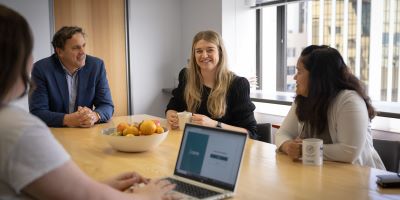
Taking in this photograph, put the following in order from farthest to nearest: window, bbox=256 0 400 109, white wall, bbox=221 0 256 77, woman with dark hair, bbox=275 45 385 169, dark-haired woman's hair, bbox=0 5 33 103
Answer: white wall, bbox=221 0 256 77 < window, bbox=256 0 400 109 < woman with dark hair, bbox=275 45 385 169 < dark-haired woman's hair, bbox=0 5 33 103

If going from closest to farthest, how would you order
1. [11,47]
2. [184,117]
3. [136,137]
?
[11,47]
[136,137]
[184,117]

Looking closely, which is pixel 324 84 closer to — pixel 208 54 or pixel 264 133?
pixel 264 133

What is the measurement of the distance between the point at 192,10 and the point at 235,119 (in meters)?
2.27

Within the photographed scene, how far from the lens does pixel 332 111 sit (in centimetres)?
189

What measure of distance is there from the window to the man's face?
2.09 meters

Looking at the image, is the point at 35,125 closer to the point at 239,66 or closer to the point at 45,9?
the point at 45,9

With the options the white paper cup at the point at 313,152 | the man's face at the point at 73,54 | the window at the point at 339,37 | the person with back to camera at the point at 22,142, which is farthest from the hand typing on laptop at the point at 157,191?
the window at the point at 339,37

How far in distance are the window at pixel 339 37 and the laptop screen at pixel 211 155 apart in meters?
2.31

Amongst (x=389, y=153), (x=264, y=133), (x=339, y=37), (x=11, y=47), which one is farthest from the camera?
(x=339, y=37)

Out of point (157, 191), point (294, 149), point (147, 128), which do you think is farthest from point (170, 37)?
point (157, 191)

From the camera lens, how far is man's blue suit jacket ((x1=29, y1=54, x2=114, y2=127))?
2.60 m

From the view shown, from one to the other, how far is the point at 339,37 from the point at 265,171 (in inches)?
93.0

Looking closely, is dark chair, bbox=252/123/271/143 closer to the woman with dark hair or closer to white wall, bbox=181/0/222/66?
the woman with dark hair

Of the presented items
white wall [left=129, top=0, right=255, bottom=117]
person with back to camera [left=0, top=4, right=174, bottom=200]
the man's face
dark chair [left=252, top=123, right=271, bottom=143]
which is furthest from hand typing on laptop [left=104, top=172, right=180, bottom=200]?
white wall [left=129, top=0, right=255, bottom=117]
